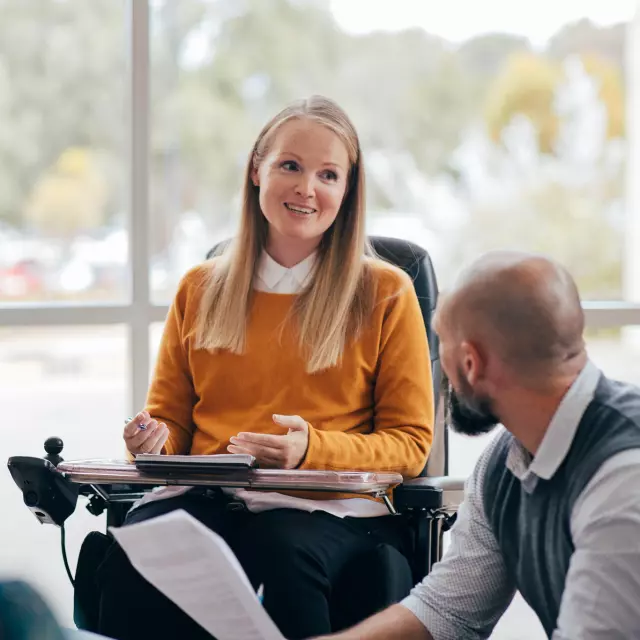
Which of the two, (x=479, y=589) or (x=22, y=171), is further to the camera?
(x=22, y=171)

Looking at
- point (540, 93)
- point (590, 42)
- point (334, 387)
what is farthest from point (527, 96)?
point (334, 387)

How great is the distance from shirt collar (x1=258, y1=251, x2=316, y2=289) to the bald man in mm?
715

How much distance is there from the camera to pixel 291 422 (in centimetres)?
179

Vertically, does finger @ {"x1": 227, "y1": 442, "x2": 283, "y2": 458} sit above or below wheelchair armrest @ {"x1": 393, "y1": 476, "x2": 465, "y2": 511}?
above

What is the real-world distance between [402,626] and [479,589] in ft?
0.40

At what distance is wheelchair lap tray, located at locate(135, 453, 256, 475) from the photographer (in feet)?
5.45

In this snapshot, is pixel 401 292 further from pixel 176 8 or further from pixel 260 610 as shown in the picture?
pixel 176 8

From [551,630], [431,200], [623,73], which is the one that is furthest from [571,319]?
[623,73]

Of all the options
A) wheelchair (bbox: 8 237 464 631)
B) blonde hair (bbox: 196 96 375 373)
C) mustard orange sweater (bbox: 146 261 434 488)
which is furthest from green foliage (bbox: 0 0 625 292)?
wheelchair (bbox: 8 237 464 631)

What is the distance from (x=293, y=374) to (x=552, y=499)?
0.76 metres

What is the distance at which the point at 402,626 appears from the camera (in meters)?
1.47

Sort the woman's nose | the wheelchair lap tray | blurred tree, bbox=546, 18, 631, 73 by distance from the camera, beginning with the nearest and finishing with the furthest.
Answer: the wheelchair lap tray
the woman's nose
blurred tree, bbox=546, 18, 631, 73

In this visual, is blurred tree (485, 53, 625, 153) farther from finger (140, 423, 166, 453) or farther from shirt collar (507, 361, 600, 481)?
shirt collar (507, 361, 600, 481)

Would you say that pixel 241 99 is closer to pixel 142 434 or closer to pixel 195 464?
pixel 142 434
